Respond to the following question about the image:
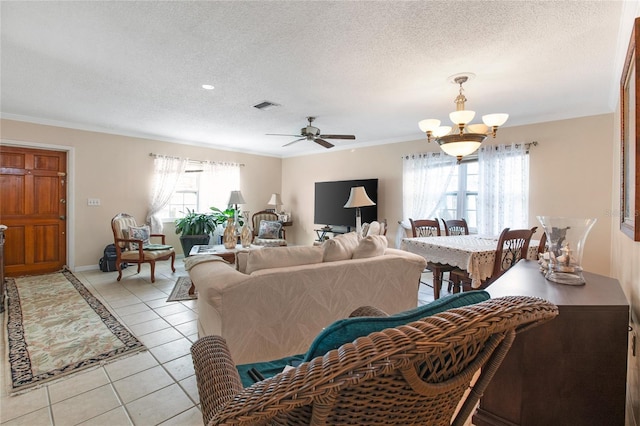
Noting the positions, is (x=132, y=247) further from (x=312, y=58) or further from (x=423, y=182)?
(x=423, y=182)

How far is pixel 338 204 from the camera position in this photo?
641 centimetres

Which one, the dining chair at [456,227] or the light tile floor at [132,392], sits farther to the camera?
the dining chair at [456,227]

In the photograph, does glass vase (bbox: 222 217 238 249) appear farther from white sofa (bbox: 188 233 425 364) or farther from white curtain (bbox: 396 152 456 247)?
white curtain (bbox: 396 152 456 247)

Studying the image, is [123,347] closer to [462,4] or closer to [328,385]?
[328,385]

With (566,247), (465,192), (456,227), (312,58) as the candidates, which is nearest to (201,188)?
(312,58)

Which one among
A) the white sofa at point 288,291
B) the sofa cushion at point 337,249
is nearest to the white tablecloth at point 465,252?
the white sofa at point 288,291

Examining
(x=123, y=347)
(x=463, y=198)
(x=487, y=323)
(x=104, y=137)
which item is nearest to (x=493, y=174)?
(x=463, y=198)

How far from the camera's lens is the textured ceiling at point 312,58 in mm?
1978

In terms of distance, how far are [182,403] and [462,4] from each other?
2.96 meters

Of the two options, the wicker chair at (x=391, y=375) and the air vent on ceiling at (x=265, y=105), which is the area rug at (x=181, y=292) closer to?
the air vent on ceiling at (x=265, y=105)

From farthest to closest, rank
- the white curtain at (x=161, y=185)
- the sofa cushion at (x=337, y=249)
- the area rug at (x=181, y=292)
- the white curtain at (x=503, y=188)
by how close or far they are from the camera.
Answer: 1. the white curtain at (x=161, y=185)
2. the white curtain at (x=503, y=188)
3. the area rug at (x=181, y=292)
4. the sofa cushion at (x=337, y=249)

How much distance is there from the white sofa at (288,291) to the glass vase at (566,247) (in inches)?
46.2

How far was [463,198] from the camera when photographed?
4.95 metres

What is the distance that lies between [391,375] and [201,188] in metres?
6.54
